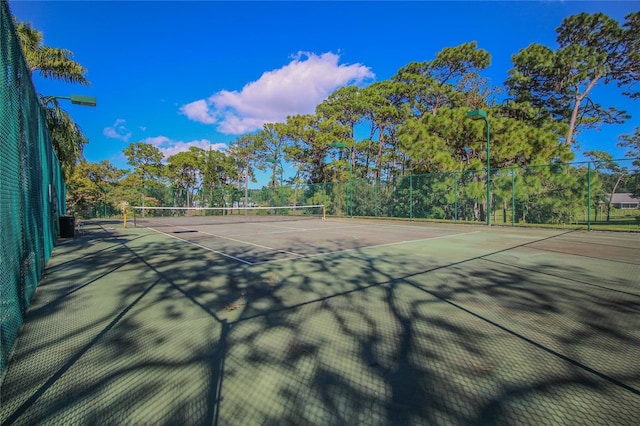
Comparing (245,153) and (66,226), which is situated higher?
(245,153)

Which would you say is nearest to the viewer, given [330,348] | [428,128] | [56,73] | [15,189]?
[330,348]

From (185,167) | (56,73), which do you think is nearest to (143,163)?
(185,167)

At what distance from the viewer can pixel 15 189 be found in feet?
12.1

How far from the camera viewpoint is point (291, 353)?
2.76 meters

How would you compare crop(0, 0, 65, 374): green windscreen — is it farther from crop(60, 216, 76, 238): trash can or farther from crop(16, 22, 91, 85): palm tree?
crop(16, 22, 91, 85): palm tree

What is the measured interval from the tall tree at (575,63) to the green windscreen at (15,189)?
84.8ft

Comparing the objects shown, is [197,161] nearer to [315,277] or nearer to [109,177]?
[109,177]

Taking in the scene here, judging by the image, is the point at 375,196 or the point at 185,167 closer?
the point at 375,196

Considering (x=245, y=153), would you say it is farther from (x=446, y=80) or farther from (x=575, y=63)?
(x=575, y=63)

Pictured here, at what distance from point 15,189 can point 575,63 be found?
29.8 metres

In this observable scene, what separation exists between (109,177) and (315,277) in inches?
1546

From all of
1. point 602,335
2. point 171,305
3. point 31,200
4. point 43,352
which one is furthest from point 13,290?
point 602,335

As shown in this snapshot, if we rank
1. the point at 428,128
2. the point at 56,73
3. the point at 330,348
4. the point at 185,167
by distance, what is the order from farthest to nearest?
the point at 185,167 < the point at 428,128 < the point at 56,73 < the point at 330,348

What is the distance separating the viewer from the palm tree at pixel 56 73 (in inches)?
489
